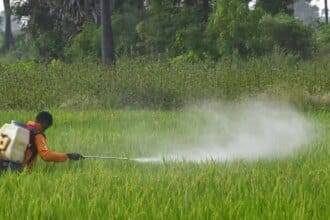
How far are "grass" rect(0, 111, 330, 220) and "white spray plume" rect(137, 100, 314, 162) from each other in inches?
19.9

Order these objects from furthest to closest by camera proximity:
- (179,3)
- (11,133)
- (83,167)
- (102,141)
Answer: (179,3), (102,141), (83,167), (11,133)

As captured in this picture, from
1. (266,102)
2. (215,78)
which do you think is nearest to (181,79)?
(215,78)

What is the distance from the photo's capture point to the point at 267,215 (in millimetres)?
3893

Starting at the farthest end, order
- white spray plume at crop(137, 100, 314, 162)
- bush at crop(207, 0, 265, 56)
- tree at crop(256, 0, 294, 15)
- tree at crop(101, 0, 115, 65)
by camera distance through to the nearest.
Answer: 1. tree at crop(256, 0, 294, 15)
2. bush at crop(207, 0, 265, 56)
3. tree at crop(101, 0, 115, 65)
4. white spray plume at crop(137, 100, 314, 162)

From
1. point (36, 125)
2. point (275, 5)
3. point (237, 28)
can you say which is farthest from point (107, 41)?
point (36, 125)

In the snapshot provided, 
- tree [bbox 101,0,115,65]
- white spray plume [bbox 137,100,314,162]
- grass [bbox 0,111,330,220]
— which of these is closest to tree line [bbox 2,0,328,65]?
tree [bbox 101,0,115,65]

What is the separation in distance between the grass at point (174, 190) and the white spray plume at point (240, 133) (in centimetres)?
51

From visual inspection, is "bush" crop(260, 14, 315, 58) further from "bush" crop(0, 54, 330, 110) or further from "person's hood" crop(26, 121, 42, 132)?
"person's hood" crop(26, 121, 42, 132)

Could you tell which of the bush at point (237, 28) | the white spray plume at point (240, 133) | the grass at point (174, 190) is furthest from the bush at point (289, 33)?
the grass at point (174, 190)

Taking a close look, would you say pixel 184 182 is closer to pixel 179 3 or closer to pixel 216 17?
pixel 216 17

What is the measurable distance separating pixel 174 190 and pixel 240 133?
182 inches

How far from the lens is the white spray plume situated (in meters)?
7.24

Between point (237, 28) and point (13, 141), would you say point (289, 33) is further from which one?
point (13, 141)

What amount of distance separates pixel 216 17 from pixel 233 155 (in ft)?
51.6
